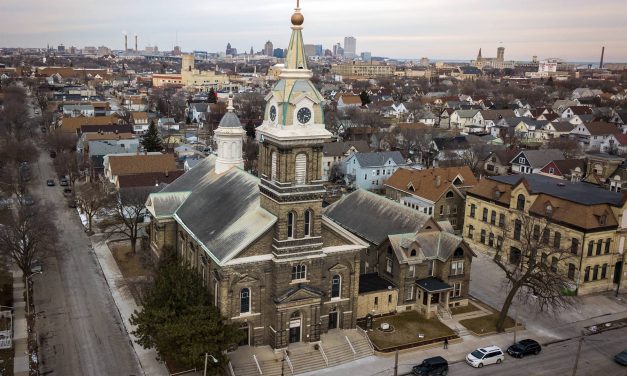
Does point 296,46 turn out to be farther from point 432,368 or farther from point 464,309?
point 464,309

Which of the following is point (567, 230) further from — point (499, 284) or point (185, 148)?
point (185, 148)

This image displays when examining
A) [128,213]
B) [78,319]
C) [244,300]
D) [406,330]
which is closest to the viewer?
[244,300]

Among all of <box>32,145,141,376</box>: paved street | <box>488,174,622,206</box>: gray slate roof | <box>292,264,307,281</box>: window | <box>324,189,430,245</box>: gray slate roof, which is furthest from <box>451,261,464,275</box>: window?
<box>32,145,141,376</box>: paved street

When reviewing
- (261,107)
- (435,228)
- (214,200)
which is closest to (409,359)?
(435,228)

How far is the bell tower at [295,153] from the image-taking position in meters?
39.8

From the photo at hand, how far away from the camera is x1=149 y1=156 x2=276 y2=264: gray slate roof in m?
41.5

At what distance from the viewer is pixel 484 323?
158ft

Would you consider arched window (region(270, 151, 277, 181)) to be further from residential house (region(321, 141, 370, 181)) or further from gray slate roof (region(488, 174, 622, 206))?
residential house (region(321, 141, 370, 181))

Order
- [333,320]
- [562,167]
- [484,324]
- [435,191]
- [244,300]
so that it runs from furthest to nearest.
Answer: [562,167] < [435,191] < [484,324] < [333,320] < [244,300]

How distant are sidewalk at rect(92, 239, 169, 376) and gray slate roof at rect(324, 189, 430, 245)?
22.1 meters

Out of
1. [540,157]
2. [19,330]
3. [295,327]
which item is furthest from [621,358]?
[540,157]

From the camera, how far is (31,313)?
4738 cm

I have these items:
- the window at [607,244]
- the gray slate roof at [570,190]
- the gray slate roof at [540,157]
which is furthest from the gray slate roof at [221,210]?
the gray slate roof at [540,157]

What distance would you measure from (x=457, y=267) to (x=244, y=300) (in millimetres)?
20365
